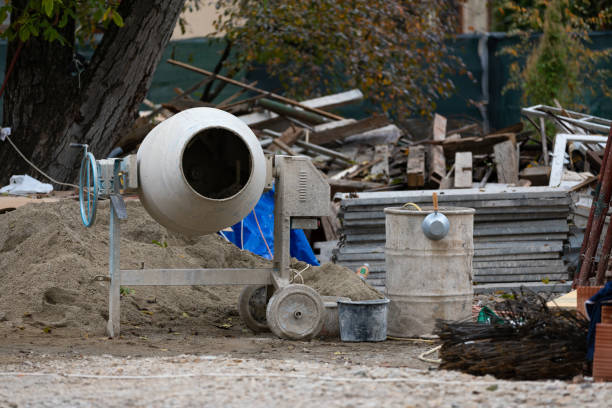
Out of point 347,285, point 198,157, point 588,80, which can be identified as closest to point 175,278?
point 198,157

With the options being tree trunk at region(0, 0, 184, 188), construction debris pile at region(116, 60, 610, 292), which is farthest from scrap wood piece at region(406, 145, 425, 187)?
tree trunk at region(0, 0, 184, 188)

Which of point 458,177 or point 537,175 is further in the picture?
point 537,175

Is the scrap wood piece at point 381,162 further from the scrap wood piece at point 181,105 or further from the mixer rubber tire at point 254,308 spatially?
the mixer rubber tire at point 254,308

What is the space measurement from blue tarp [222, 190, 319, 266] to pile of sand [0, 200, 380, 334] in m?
0.41

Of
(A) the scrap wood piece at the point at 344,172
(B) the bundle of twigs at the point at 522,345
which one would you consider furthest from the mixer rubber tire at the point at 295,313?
(A) the scrap wood piece at the point at 344,172

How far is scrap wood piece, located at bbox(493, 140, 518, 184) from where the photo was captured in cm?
995

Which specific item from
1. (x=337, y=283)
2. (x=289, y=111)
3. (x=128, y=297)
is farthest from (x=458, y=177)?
(x=128, y=297)

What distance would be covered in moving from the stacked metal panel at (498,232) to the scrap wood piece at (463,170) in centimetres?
81

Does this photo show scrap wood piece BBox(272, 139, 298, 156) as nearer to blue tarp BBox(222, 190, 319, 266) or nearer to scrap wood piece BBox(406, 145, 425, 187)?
scrap wood piece BBox(406, 145, 425, 187)

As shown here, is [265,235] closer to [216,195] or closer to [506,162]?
[216,195]

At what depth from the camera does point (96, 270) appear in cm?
742

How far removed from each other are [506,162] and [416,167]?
0.99 meters

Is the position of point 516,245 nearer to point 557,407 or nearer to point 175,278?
point 175,278

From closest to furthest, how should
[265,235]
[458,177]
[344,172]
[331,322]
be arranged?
1. [331,322]
2. [265,235]
3. [458,177]
4. [344,172]
